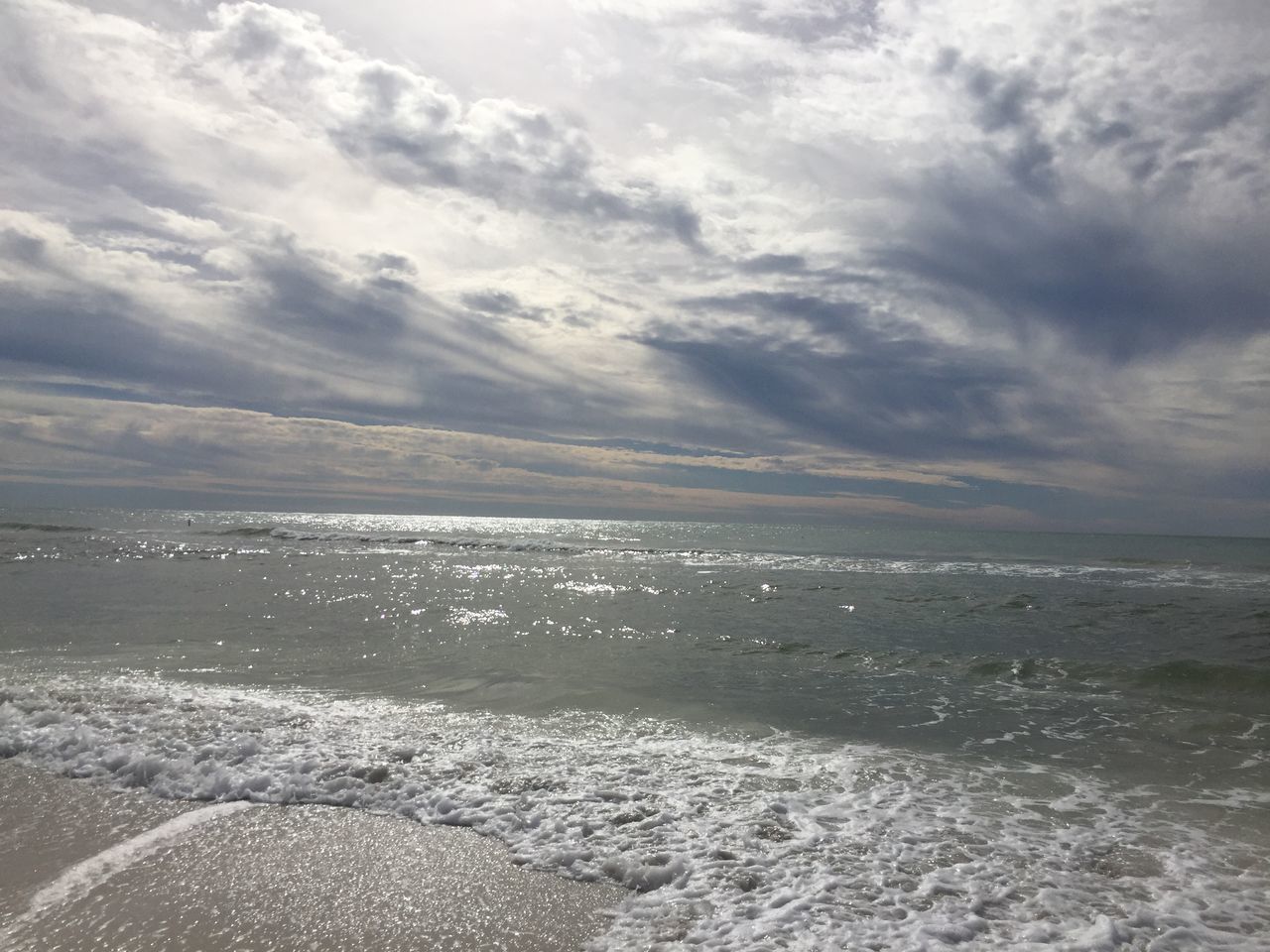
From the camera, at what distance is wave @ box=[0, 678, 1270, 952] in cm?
482

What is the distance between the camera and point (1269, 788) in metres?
7.70

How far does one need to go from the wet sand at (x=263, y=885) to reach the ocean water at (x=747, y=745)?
1.07ft

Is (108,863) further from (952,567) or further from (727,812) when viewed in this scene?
(952,567)

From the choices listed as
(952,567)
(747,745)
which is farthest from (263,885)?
(952,567)

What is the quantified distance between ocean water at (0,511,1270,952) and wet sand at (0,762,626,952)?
326 millimetres

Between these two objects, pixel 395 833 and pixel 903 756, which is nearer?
pixel 395 833

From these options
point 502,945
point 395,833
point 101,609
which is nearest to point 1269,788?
point 502,945

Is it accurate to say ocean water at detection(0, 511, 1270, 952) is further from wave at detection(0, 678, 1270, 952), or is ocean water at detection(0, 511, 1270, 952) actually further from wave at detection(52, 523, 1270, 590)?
wave at detection(52, 523, 1270, 590)

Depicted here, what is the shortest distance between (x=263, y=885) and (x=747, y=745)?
5325 mm

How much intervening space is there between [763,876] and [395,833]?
3.06 metres

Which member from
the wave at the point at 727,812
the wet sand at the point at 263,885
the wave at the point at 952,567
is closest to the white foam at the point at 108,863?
the wet sand at the point at 263,885

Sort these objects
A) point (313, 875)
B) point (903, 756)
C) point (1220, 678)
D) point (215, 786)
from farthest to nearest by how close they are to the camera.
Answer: point (1220, 678)
point (903, 756)
point (215, 786)
point (313, 875)

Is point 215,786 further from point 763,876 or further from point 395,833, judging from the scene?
point 763,876

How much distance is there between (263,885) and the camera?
16.7 ft
